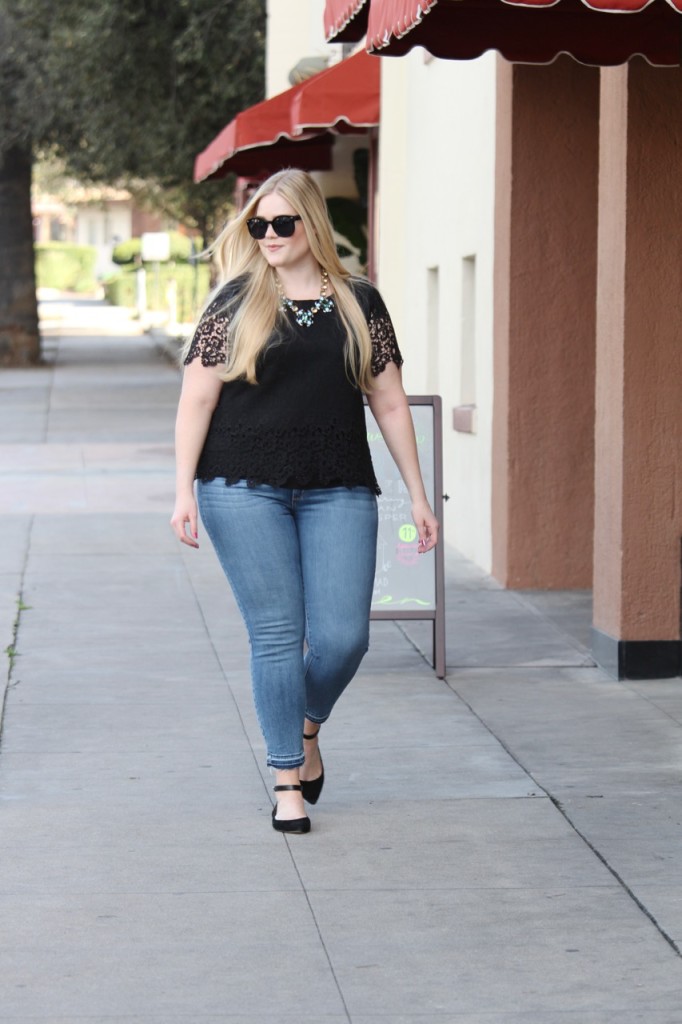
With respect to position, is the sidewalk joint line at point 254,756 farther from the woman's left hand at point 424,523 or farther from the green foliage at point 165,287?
the green foliage at point 165,287

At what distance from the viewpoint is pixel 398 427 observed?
541cm

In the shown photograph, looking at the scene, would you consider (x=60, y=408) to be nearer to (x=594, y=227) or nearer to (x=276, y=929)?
(x=594, y=227)

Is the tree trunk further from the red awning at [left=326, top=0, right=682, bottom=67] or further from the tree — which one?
the red awning at [left=326, top=0, right=682, bottom=67]

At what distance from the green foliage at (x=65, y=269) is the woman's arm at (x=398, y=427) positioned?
87201 mm

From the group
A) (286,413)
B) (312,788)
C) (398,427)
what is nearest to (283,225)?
(286,413)

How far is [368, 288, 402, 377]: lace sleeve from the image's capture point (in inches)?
209

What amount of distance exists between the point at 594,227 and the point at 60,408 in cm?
1373

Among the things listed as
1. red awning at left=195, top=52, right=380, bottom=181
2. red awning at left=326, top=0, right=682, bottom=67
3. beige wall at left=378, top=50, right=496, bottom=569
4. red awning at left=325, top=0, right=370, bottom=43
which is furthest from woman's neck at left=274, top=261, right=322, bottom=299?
red awning at left=195, top=52, right=380, bottom=181

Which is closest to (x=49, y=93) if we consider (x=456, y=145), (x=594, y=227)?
(x=456, y=145)

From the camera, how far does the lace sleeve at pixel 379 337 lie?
5.31 meters

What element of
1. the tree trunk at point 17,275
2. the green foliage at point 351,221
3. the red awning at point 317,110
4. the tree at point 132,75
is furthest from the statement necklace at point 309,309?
the tree trunk at point 17,275

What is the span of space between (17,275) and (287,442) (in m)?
26.6

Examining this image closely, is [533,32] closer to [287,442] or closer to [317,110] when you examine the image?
[287,442]

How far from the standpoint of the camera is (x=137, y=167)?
27.4 meters
